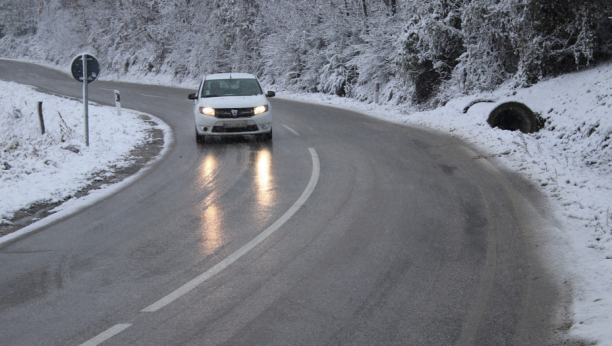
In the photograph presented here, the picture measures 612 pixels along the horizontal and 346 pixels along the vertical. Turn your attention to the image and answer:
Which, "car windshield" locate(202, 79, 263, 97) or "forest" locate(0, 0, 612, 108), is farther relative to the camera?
"forest" locate(0, 0, 612, 108)

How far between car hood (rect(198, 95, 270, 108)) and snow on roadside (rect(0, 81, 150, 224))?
2.18m

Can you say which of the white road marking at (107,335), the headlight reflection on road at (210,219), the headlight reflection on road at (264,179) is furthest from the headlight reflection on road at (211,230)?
the white road marking at (107,335)

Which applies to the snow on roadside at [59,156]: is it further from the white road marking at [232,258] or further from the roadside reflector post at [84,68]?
→ the white road marking at [232,258]

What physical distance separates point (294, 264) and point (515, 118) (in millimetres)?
9660

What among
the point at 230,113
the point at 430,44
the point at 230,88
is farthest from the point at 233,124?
the point at 430,44

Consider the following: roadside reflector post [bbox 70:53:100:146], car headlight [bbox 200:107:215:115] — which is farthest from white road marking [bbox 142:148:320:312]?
roadside reflector post [bbox 70:53:100:146]

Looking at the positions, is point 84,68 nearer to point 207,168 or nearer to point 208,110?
point 208,110

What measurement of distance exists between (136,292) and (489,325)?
3.11 metres

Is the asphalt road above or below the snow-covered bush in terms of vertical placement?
below

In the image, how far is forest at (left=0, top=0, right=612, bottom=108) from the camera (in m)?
13.9

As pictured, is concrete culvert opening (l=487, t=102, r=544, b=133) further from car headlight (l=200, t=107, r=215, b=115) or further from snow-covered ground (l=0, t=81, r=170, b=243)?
snow-covered ground (l=0, t=81, r=170, b=243)

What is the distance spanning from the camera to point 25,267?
540 centimetres

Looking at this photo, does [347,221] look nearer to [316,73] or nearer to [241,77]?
[241,77]

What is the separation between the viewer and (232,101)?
41.2ft
